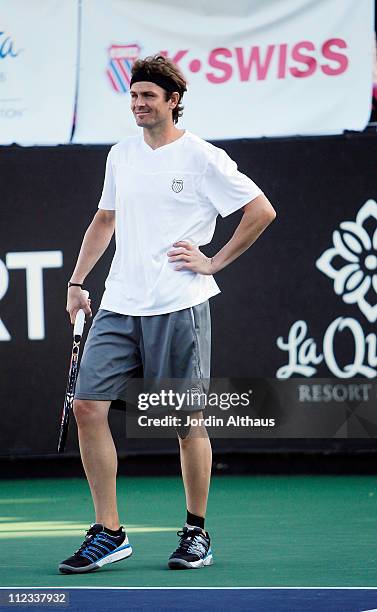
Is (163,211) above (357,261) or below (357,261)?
below

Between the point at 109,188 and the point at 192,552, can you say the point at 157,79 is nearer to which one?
the point at 109,188

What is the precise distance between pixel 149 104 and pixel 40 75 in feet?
10.9

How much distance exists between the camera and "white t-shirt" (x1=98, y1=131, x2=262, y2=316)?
5766 millimetres

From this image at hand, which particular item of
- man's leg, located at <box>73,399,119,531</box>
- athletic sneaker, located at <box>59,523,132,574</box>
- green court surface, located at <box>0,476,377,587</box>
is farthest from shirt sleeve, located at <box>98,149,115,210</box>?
green court surface, located at <box>0,476,377,587</box>

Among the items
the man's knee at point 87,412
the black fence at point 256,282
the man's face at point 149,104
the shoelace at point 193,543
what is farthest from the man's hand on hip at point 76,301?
the black fence at point 256,282

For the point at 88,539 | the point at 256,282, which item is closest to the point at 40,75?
the point at 256,282

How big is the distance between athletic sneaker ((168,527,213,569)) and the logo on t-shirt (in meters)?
1.39

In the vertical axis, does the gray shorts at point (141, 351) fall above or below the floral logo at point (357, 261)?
below

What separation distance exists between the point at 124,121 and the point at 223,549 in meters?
3.49

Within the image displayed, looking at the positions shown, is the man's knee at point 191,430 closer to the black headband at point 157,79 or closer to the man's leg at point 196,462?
the man's leg at point 196,462

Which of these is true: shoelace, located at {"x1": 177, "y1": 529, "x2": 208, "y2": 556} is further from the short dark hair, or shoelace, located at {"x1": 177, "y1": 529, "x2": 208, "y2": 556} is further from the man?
the short dark hair

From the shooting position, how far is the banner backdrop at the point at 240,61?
8773 millimetres

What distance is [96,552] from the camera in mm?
5645

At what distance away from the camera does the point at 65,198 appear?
8.98m
